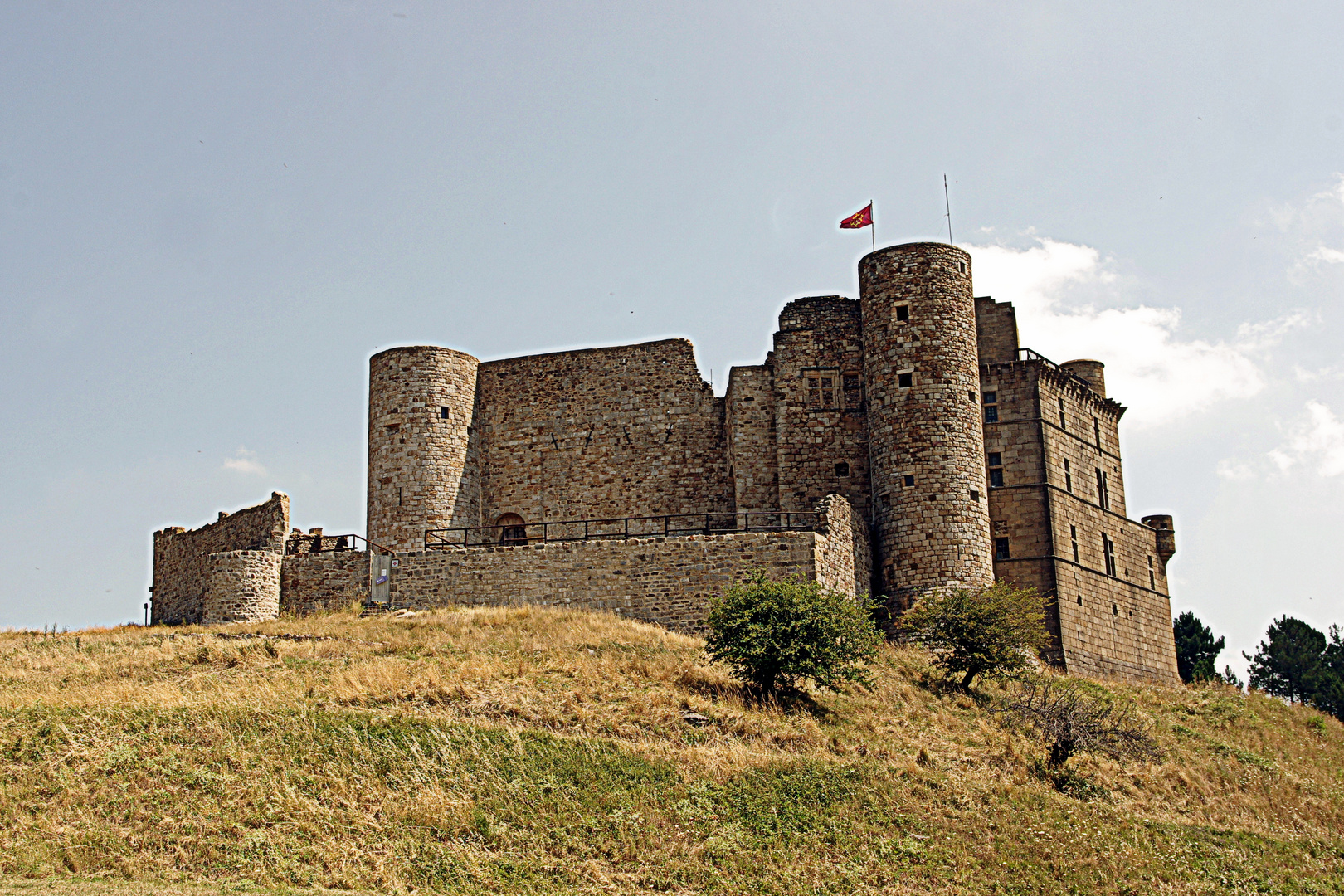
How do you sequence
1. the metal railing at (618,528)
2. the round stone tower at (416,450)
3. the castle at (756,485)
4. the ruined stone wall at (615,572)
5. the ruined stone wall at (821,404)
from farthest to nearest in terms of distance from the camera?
the round stone tower at (416,450), the ruined stone wall at (821,404), the metal railing at (618,528), the castle at (756,485), the ruined stone wall at (615,572)

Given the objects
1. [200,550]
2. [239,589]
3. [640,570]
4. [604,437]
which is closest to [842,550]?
[640,570]

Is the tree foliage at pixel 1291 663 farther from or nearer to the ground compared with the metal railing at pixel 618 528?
nearer to the ground

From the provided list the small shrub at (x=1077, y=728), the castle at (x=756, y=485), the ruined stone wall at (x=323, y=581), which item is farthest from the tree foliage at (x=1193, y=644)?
the ruined stone wall at (x=323, y=581)

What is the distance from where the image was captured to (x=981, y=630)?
85.1 feet

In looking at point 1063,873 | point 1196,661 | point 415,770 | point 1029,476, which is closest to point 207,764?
point 415,770

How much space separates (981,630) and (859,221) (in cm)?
1259

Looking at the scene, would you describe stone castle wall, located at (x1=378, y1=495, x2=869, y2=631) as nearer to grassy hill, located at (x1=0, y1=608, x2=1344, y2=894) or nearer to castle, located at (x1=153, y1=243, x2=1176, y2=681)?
castle, located at (x1=153, y1=243, x2=1176, y2=681)

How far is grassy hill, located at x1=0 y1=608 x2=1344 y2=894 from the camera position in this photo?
15609mm

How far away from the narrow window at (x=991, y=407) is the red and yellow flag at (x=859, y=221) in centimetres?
561

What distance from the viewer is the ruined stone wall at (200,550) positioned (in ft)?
106

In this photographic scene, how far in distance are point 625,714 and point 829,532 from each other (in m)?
9.77

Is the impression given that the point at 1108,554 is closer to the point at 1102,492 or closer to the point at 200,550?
the point at 1102,492

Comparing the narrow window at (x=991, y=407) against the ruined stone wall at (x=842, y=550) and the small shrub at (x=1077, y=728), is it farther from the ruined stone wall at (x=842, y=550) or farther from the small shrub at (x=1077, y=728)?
the small shrub at (x=1077, y=728)

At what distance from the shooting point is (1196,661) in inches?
1980
